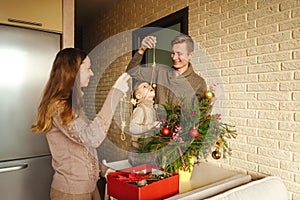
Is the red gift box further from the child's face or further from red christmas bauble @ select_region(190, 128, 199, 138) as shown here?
the child's face

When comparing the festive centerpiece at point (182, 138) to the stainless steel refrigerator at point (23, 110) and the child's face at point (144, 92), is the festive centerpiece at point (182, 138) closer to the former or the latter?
the child's face at point (144, 92)

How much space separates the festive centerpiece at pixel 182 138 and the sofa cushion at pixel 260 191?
0.30 meters

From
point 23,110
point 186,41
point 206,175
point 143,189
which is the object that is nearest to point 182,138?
point 143,189

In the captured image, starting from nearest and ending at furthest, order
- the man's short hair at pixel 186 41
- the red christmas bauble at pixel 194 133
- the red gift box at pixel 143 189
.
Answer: the red gift box at pixel 143 189, the red christmas bauble at pixel 194 133, the man's short hair at pixel 186 41

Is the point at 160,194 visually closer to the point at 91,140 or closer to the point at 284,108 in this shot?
the point at 91,140

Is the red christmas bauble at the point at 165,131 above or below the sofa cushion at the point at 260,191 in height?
above

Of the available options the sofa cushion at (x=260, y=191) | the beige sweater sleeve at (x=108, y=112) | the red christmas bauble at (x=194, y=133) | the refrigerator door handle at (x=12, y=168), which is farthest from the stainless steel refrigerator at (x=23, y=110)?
the sofa cushion at (x=260, y=191)

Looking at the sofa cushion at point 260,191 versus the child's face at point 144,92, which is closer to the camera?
the sofa cushion at point 260,191

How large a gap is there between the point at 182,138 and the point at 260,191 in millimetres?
483

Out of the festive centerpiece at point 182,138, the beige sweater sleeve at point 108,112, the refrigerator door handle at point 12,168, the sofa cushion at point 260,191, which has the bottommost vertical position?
the refrigerator door handle at point 12,168

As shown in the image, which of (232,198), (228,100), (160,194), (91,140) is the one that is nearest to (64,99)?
(91,140)

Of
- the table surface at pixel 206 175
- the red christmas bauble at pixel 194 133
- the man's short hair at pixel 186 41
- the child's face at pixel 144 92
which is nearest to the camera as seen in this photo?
the red christmas bauble at pixel 194 133

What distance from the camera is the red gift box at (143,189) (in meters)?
1.20

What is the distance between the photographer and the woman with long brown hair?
56.4 inches
